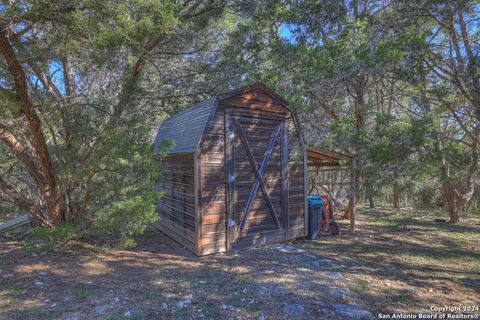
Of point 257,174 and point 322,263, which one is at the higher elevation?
point 257,174

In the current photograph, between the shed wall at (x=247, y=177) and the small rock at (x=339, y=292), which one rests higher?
the shed wall at (x=247, y=177)

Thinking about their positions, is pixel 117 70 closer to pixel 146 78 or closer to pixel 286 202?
pixel 146 78

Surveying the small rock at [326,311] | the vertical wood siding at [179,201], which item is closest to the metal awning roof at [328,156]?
the vertical wood siding at [179,201]

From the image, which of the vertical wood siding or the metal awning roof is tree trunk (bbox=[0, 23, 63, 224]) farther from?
the metal awning roof

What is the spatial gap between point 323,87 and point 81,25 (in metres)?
7.50

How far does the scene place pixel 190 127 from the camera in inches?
271

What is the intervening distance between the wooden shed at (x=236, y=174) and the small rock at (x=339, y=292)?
2656 mm

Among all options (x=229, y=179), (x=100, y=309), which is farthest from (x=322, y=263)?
(x=100, y=309)

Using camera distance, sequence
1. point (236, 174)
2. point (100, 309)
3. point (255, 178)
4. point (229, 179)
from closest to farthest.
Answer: point (100, 309)
point (229, 179)
point (236, 174)
point (255, 178)

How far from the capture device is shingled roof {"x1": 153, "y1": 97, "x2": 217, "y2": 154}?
20.5ft

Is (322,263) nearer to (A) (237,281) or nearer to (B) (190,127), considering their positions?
(A) (237,281)

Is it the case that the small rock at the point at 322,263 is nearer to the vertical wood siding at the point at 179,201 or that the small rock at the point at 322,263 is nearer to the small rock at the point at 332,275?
the small rock at the point at 332,275

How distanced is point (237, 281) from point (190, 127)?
3808 mm

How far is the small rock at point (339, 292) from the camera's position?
4.12 metres
